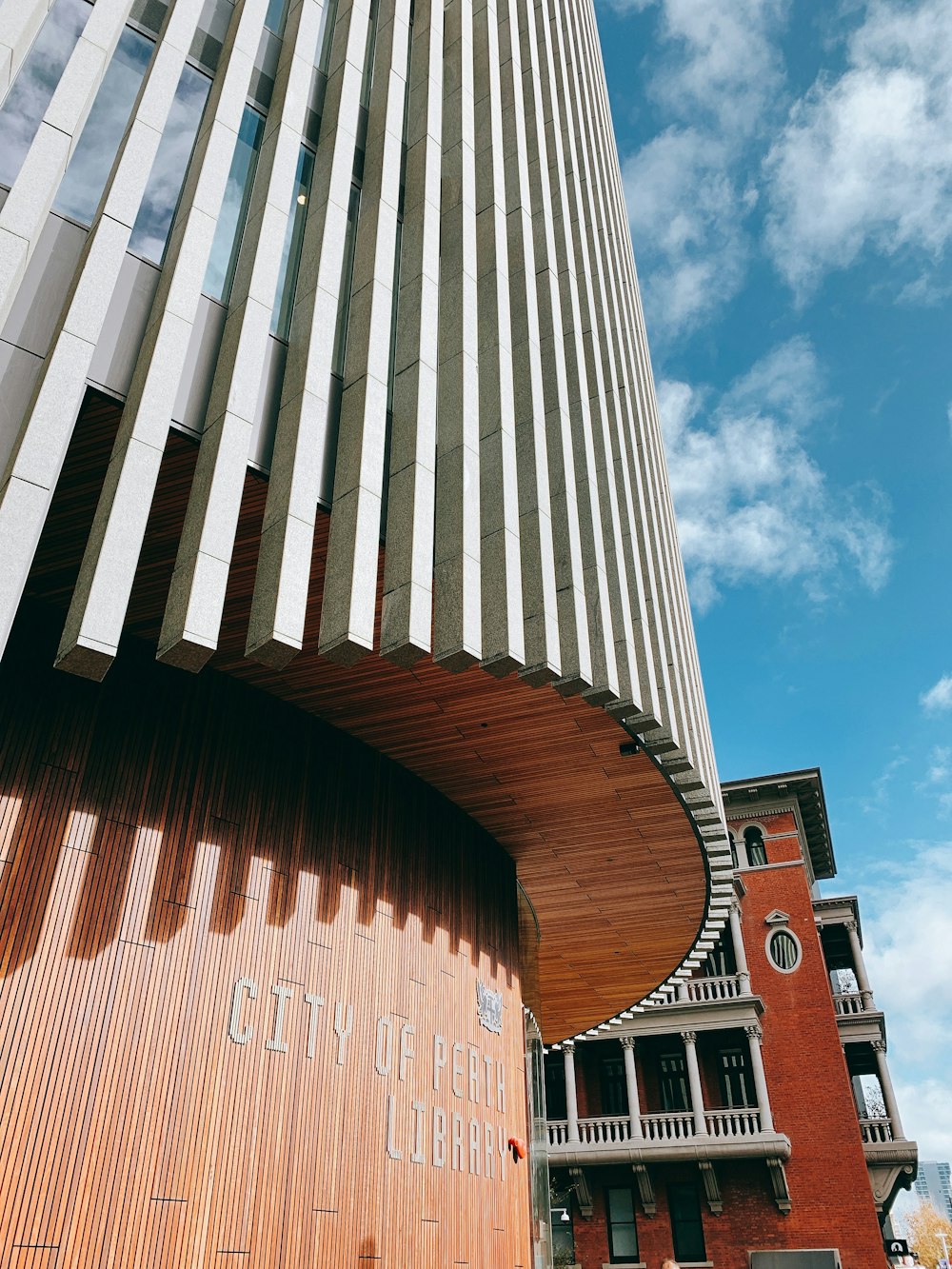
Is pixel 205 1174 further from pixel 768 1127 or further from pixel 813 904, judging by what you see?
pixel 813 904

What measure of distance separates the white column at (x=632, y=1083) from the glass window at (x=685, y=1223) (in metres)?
1.95

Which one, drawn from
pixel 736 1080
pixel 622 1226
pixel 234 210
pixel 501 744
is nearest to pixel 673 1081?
pixel 736 1080

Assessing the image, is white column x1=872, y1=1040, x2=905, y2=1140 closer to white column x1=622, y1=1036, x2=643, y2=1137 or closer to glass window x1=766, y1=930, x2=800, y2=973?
glass window x1=766, y1=930, x2=800, y2=973

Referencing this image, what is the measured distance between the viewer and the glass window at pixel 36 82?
23.1 ft

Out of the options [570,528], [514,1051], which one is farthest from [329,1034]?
[570,528]

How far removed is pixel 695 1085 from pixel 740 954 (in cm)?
451

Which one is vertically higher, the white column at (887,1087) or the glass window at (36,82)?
the glass window at (36,82)

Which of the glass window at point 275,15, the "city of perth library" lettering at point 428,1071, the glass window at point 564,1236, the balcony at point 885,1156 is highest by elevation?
the glass window at point 275,15

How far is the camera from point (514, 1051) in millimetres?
13125

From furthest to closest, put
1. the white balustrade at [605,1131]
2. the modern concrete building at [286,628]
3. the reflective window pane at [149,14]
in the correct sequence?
the white balustrade at [605,1131], the reflective window pane at [149,14], the modern concrete building at [286,628]

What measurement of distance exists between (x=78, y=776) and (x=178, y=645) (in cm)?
245

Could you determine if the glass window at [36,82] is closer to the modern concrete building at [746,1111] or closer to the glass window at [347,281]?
the glass window at [347,281]

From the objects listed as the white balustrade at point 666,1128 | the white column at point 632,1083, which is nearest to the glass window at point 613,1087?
the white column at point 632,1083

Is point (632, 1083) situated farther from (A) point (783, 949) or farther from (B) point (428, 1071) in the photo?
(B) point (428, 1071)
